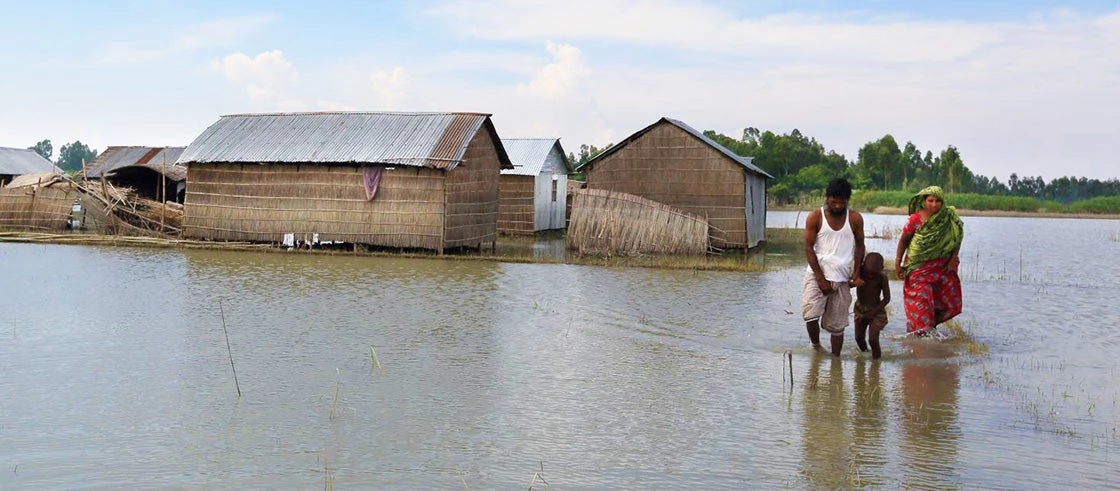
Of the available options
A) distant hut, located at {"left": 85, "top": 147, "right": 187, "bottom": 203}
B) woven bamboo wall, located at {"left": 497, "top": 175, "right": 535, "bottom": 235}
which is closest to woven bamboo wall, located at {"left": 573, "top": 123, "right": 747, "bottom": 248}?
woven bamboo wall, located at {"left": 497, "top": 175, "right": 535, "bottom": 235}

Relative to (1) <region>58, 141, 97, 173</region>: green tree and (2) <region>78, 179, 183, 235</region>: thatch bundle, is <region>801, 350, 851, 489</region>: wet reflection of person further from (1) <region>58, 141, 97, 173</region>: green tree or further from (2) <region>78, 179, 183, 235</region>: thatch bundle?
(1) <region>58, 141, 97, 173</region>: green tree

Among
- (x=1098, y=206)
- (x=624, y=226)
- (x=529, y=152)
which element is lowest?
(x=624, y=226)

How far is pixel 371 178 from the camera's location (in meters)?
19.3

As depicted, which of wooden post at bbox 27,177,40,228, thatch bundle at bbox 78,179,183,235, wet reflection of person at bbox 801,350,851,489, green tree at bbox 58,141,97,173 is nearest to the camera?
wet reflection of person at bbox 801,350,851,489

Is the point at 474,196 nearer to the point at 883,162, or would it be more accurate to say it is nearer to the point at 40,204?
the point at 40,204

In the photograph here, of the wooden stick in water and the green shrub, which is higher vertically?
the green shrub

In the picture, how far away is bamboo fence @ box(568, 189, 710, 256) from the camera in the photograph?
19.5m

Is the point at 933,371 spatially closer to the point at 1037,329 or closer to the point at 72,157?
the point at 1037,329

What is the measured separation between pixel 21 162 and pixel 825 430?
38251 millimetres

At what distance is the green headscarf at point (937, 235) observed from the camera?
8.81 m

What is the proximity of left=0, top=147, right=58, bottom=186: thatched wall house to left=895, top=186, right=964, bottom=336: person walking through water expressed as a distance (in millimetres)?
33321

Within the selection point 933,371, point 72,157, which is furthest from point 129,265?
point 72,157

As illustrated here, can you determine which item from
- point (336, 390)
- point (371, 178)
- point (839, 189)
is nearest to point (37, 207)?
point (371, 178)

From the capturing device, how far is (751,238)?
912 inches
